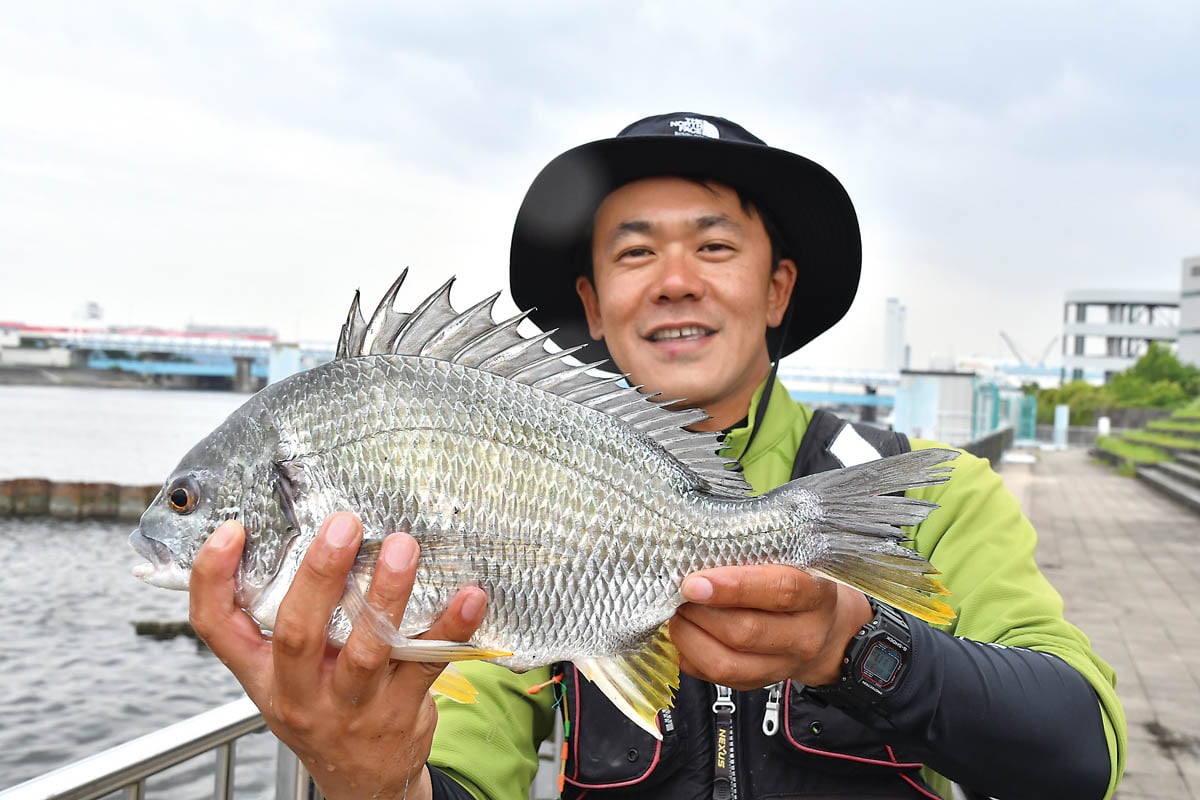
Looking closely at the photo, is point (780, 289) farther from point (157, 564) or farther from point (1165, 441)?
point (1165, 441)

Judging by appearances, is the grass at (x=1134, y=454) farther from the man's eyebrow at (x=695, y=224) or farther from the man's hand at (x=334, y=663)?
the man's hand at (x=334, y=663)

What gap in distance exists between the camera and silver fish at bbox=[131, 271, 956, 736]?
186cm

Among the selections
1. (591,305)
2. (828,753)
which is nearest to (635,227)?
(591,305)

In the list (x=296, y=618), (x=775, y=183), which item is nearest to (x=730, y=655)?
(x=296, y=618)

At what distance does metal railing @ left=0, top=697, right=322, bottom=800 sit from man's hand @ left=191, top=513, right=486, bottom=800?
42 centimetres

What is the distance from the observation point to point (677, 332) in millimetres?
2787

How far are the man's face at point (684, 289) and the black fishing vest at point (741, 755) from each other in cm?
94

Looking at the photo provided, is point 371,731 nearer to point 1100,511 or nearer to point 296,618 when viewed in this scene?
point 296,618

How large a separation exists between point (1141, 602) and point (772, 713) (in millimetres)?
8961

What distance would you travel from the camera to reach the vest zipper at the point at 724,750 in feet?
7.68

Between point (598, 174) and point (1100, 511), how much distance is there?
17.5 metres

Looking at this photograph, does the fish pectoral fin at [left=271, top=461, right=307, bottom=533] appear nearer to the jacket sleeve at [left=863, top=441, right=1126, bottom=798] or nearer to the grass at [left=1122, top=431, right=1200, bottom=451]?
the jacket sleeve at [left=863, top=441, right=1126, bottom=798]

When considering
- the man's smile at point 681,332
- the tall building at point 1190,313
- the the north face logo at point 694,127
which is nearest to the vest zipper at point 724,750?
the man's smile at point 681,332

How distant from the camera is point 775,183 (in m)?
2.94
